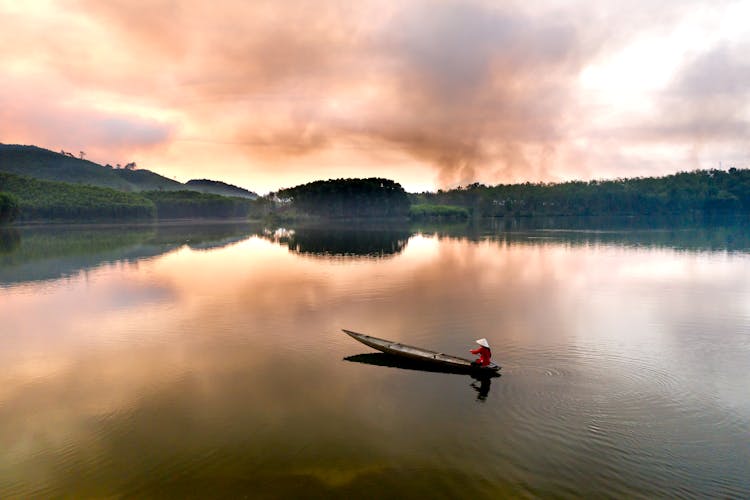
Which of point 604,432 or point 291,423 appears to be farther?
point 291,423

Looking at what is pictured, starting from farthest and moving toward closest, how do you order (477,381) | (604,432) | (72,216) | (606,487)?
(72,216) → (477,381) → (604,432) → (606,487)

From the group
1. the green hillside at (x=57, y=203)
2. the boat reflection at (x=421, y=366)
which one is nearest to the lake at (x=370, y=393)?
the boat reflection at (x=421, y=366)

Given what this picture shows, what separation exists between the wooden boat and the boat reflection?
285 millimetres

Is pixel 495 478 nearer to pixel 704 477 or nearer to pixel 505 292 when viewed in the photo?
pixel 704 477

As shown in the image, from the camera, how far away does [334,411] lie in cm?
1844

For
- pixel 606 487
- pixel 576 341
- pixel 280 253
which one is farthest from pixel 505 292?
pixel 280 253

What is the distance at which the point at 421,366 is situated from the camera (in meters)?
22.5

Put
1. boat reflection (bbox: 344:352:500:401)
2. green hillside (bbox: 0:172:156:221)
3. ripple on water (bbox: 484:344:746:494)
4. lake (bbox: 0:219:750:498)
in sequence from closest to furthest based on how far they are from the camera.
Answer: lake (bbox: 0:219:750:498), ripple on water (bbox: 484:344:746:494), boat reflection (bbox: 344:352:500:401), green hillside (bbox: 0:172:156:221)

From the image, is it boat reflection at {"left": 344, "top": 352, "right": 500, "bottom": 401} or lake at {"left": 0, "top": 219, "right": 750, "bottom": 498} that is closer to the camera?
lake at {"left": 0, "top": 219, "right": 750, "bottom": 498}

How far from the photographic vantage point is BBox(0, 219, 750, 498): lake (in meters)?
14.2

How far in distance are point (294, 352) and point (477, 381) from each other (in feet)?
35.2

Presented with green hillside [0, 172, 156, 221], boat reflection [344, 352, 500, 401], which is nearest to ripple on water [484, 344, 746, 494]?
boat reflection [344, 352, 500, 401]

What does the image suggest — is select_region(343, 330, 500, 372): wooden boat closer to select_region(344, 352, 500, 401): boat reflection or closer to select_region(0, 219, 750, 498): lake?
select_region(344, 352, 500, 401): boat reflection

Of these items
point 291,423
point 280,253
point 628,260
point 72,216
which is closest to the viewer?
point 291,423
